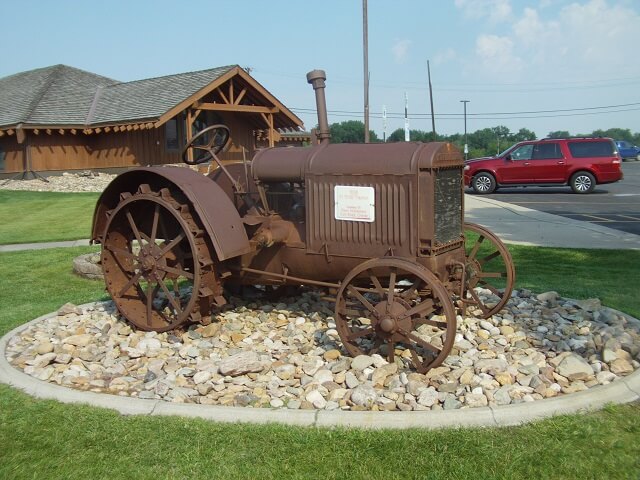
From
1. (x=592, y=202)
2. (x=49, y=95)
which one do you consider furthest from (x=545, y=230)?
(x=49, y=95)

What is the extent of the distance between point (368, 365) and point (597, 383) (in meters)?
1.50

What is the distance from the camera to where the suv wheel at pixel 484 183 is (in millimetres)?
21688

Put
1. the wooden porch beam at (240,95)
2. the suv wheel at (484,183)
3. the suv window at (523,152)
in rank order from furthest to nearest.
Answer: the wooden porch beam at (240,95)
the suv wheel at (484,183)
the suv window at (523,152)

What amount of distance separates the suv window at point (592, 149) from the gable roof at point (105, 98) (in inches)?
445

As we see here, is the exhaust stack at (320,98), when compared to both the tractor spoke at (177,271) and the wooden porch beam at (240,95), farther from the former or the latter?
the wooden porch beam at (240,95)

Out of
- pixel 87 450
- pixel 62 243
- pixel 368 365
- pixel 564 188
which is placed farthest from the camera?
pixel 564 188

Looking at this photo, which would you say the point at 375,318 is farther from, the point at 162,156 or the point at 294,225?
the point at 162,156

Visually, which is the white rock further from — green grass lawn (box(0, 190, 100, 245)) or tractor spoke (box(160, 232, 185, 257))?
green grass lawn (box(0, 190, 100, 245))

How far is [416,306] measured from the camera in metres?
4.44

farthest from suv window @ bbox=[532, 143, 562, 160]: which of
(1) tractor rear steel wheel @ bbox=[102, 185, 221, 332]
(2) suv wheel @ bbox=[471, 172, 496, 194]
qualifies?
(1) tractor rear steel wheel @ bbox=[102, 185, 221, 332]

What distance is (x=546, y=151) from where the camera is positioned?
2103 centimetres

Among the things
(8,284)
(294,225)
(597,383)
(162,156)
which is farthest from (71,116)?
(597,383)

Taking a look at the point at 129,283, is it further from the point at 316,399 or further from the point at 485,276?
the point at 485,276

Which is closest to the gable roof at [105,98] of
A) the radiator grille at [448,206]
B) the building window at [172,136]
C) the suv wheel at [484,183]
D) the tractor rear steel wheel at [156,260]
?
the building window at [172,136]
